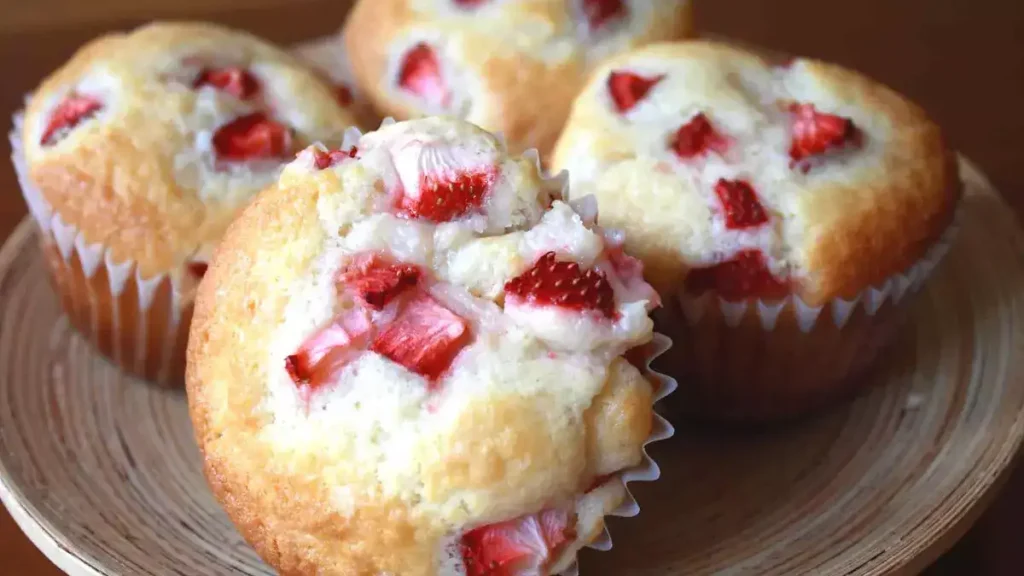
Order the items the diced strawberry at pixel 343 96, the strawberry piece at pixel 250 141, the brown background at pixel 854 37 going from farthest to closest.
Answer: the brown background at pixel 854 37, the diced strawberry at pixel 343 96, the strawberry piece at pixel 250 141

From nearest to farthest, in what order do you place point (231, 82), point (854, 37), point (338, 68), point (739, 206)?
point (739, 206) → point (231, 82) → point (338, 68) → point (854, 37)

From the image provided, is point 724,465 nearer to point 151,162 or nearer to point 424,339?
point 424,339

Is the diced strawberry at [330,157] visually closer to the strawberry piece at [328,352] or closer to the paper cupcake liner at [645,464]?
the strawberry piece at [328,352]

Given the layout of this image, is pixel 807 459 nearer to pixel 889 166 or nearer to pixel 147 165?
pixel 889 166

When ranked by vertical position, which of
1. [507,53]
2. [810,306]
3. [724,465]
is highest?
[507,53]

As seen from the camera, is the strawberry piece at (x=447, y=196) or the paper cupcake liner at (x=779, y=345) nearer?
the strawberry piece at (x=447, y=196)

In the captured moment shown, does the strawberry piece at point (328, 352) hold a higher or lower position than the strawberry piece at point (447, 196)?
lower

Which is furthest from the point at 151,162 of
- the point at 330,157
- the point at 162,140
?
the point at 330,157

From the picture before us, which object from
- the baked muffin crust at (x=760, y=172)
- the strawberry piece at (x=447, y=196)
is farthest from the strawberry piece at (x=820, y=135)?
the strawberry piece at (x=447, y=196)

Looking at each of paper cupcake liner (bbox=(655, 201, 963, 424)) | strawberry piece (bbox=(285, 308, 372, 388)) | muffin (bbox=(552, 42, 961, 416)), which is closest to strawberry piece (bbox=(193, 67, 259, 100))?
muffin (bbox=(552, 42, 961, 416))
